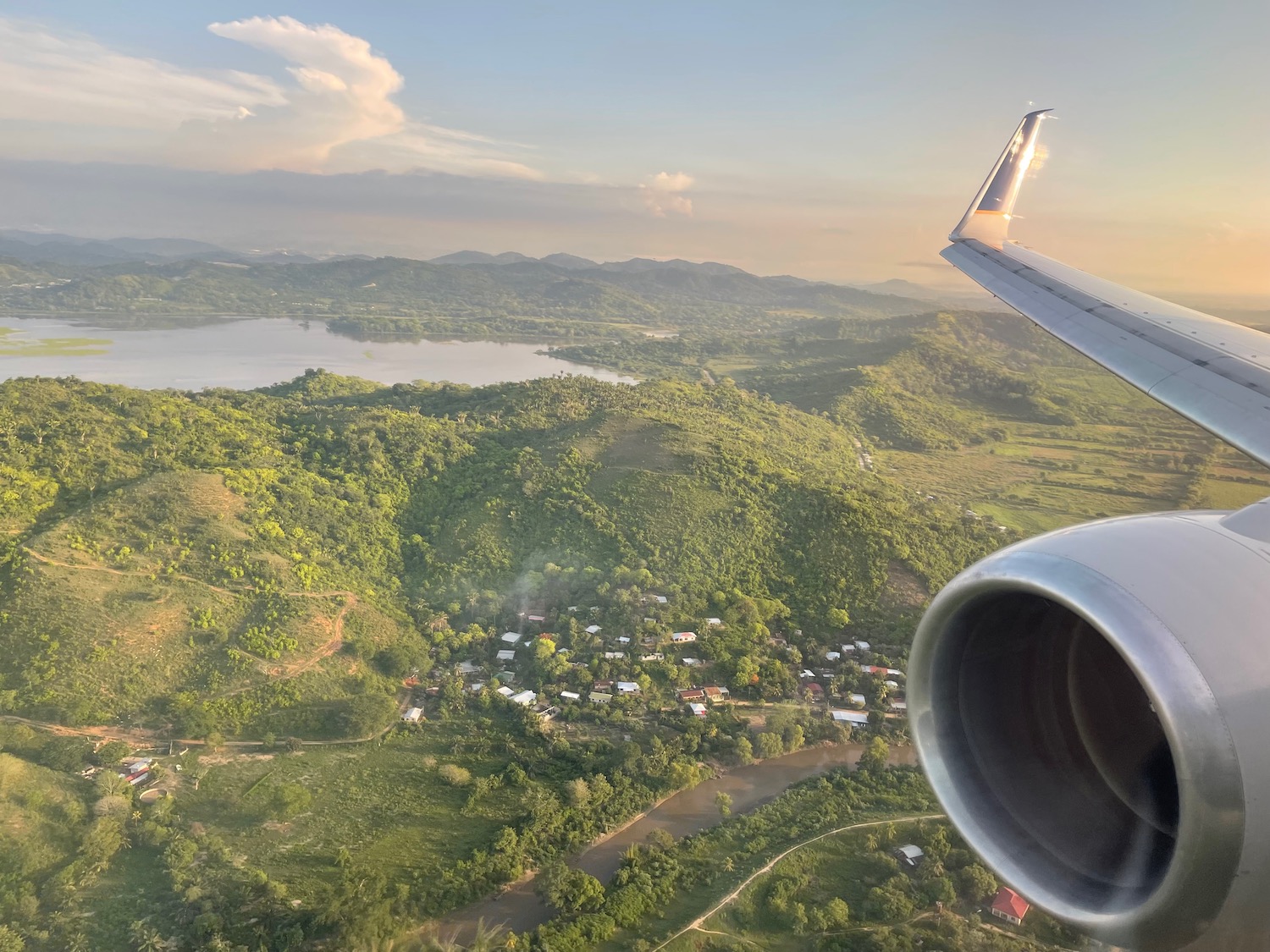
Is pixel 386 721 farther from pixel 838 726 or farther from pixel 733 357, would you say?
pixel 733 357

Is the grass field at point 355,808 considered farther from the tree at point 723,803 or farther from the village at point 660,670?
the tree at point 723,803

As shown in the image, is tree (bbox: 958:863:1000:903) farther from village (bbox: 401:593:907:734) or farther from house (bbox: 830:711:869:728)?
house (bbox: 830:711:869:728)

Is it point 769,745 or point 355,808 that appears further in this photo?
point 769,745

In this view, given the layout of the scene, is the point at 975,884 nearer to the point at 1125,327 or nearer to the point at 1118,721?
the point at 1125,327

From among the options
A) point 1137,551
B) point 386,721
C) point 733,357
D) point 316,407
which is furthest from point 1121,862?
point 733,357

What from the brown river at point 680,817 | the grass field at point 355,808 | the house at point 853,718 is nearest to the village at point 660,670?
the house at point 853,718

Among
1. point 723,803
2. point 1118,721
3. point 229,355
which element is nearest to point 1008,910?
point 723,803

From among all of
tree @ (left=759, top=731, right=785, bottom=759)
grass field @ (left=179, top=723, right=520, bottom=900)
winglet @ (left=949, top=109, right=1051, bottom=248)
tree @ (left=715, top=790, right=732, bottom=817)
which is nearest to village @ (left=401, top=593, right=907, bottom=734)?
tree @ (left=759, top=731, right=785, bottom=759)
